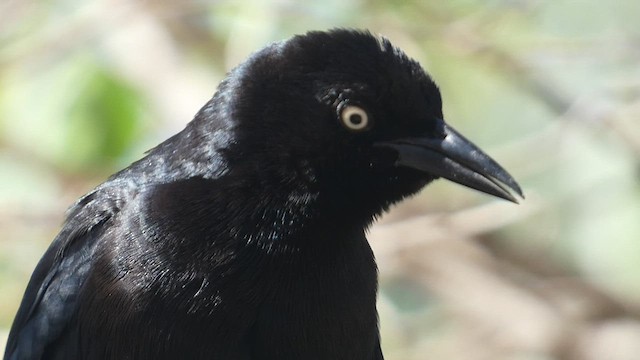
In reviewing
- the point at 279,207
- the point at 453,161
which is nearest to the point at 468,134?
the point at 453,161

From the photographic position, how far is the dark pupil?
345cm

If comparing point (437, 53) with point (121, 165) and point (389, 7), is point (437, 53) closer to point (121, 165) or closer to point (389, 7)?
point (389, 7)

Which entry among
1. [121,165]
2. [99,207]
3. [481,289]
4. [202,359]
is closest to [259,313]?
[202,359]

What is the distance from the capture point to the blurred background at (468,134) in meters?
5.98

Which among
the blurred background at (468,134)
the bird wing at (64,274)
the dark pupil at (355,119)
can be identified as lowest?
the bird wing at (64,274)

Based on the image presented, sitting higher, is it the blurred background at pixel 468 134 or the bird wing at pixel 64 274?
the blurred background at pixel 468 134

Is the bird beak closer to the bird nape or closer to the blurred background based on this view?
the bird nape

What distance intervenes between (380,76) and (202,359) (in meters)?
0.94

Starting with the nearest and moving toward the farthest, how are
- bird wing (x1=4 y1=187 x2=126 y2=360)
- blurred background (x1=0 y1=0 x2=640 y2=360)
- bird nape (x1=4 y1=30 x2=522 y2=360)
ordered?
bird nape (x1=4 y1=30 x2=522 y2=360) → bird wing (x1=4 y1=187 x2=126 y2=360) → blurred background (x1=0 y1=0 x2=640 y2=360)

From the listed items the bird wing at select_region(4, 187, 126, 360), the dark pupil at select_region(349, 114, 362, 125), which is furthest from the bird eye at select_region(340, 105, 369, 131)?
the bird wing at select_region(4, 187, 126, 360)

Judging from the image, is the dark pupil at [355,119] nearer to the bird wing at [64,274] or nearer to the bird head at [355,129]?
the bird head at [355,129]

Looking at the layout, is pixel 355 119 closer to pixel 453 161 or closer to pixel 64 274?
pixel 453 161

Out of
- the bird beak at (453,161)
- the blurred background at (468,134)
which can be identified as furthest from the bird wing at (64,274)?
the blurred background at (468,134)

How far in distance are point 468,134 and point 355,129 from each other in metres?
3.12
